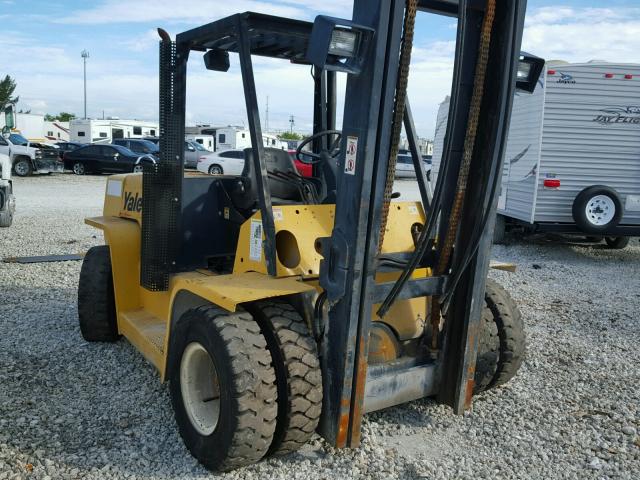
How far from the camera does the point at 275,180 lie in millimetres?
4316

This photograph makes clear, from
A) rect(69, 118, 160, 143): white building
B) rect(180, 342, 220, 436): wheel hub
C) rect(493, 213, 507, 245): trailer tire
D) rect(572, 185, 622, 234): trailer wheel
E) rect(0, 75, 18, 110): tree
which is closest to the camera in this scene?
rect(180, 342, 220, 436): wheel hub

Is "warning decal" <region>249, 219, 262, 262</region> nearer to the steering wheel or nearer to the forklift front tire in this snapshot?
the steering wheel

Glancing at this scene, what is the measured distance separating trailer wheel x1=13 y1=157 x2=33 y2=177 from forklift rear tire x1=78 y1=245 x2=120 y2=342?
21.4 m

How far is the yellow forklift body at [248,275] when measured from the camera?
3482 millimetres

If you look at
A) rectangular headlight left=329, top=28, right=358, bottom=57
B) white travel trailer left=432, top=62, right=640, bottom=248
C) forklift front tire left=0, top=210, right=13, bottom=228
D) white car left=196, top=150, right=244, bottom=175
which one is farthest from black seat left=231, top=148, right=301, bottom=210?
white car left=196, top=150, right=244, bottom=175

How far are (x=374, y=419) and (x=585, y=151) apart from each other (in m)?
8.08

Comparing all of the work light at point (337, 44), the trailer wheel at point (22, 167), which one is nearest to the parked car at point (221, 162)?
the trailer wheel at point (22, 167)

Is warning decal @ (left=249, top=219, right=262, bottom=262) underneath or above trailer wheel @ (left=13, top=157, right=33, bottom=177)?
above

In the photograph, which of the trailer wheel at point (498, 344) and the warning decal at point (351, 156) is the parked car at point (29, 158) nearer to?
the trailer wheel at point (498, 344)

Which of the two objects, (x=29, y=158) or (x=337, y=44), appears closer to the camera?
(x=337, y=44)

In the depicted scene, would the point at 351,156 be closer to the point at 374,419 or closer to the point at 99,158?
the point at 374,419

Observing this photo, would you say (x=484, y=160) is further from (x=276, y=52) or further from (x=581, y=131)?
(x=581, y=131)

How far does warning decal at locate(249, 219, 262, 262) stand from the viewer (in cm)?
381

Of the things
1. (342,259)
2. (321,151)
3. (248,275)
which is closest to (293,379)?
(342,259)
